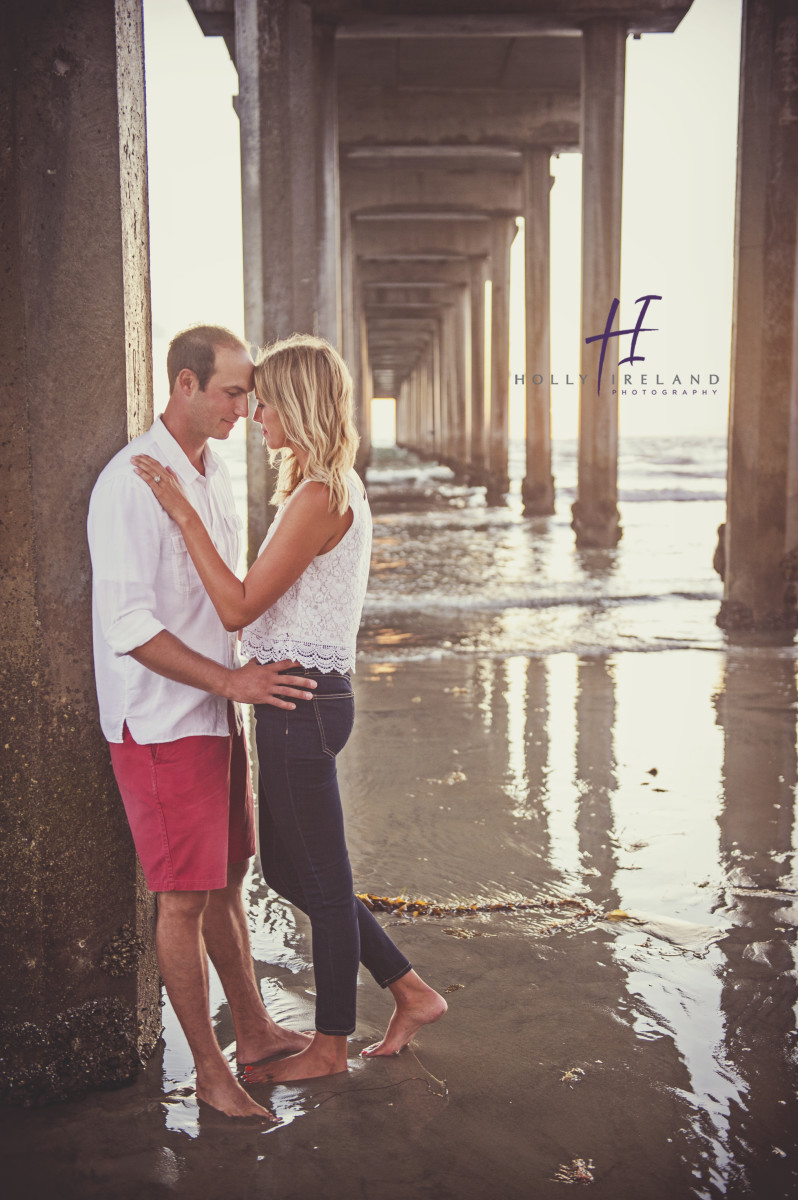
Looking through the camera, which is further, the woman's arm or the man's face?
the man's face

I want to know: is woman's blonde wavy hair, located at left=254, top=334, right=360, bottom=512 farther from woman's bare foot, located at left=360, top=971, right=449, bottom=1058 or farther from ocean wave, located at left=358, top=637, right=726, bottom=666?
ocean wave, located at left=358, top=637, right=726, bottom=666

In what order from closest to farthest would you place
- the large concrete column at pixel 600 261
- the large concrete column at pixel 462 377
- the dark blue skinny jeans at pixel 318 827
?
the dark blue skinny jeans at pixel 318 827 < the large concrete column at pixel 600 261 < the large concrete column at pixel 462 377

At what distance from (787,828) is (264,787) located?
2632 mm

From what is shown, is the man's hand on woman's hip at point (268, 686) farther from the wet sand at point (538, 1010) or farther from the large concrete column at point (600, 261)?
the large concrete column at point (600, 261)

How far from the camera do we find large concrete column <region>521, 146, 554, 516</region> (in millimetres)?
21688

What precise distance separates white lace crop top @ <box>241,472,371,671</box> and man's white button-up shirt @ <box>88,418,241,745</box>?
6.4 inches

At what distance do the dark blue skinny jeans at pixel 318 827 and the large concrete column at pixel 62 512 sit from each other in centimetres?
42

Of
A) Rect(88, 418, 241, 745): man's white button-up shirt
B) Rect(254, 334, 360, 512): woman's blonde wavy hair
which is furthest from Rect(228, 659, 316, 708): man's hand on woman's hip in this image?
Rect(254, 334, 360, 512): woman's blonde wavy hair

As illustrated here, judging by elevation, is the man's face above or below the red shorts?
above

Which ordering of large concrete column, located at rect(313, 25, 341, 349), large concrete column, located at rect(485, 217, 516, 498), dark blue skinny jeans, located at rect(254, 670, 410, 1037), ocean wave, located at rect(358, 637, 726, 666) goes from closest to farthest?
dark blue skinny jeans, located at rect(254, 670, 410, 1037) → ocean wave, located at rect(358, 637, 726, 666) → large concrete column, located at rect(313, 25, 341, 349) → large concrete column, located at rect(485, 217, 516, 498)

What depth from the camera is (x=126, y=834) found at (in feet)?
9.08

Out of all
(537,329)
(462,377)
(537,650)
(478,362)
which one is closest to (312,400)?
(537,650)

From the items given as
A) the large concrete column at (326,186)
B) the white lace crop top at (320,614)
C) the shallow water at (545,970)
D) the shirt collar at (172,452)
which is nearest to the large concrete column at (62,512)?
the shirt collar at (172,452)

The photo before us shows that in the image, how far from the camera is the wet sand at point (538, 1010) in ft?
7.77
